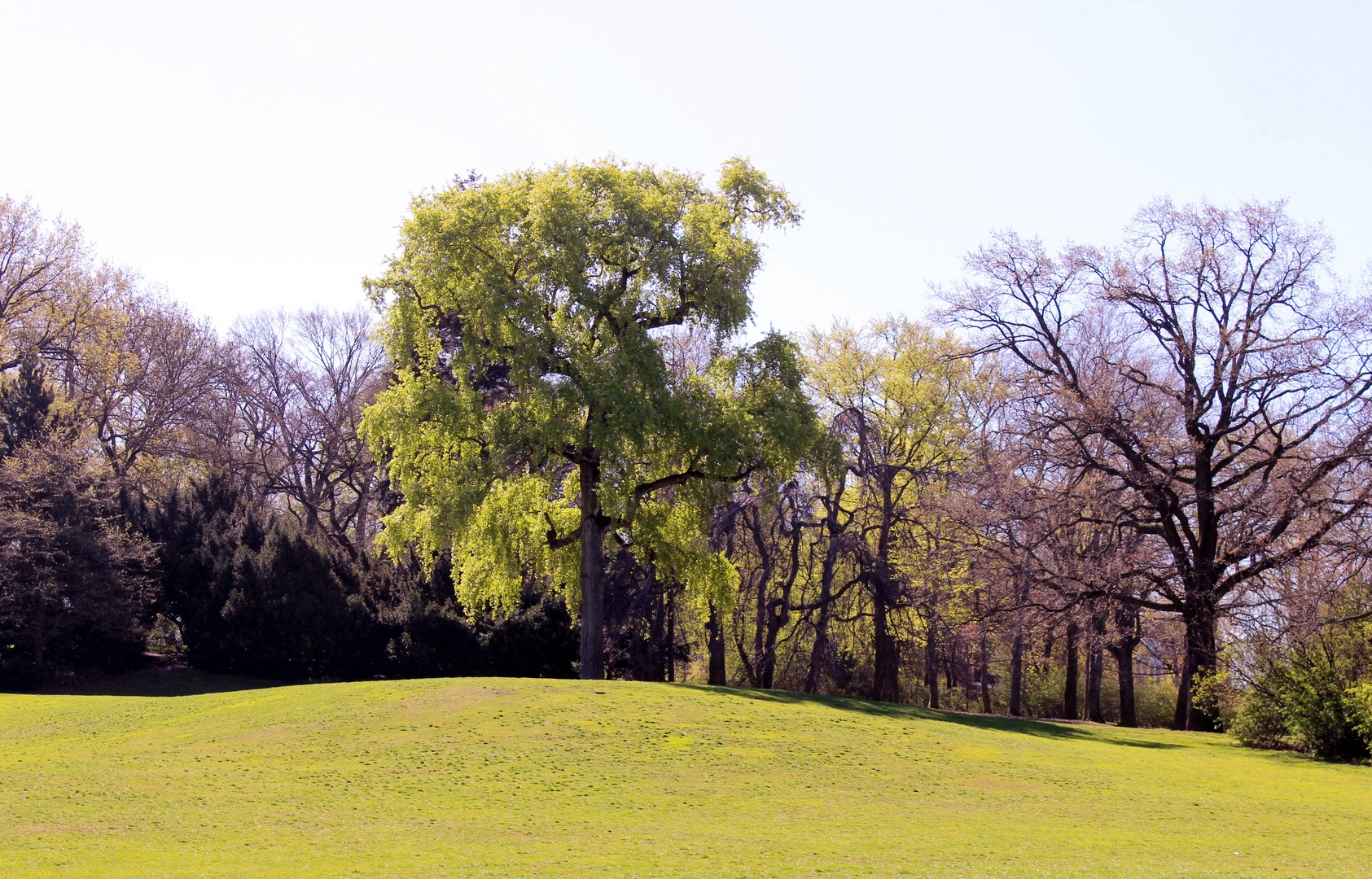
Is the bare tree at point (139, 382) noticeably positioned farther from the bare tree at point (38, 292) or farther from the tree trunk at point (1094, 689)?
the tree trunk at point (1094, 689)

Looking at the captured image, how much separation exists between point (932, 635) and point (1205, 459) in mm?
8690

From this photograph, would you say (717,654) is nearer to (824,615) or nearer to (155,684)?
(824,615)

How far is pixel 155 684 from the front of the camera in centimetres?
3078

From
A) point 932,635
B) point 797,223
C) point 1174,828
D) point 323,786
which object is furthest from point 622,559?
point 1174,828

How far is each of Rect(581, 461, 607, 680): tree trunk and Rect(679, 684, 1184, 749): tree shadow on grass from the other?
3090 mm

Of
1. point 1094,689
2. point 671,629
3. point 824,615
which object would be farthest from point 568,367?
point 1094,689

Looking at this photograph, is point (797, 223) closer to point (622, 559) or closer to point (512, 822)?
point (622, 559)

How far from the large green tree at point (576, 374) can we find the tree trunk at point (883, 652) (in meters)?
5.52

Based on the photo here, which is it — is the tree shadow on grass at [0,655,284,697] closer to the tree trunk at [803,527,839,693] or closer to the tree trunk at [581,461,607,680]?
the tree trunk at [581,461,607,680]

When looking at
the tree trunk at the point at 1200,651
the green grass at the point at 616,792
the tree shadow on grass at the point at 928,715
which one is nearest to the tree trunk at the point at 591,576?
the tree shadow on grass at the point at 928,715

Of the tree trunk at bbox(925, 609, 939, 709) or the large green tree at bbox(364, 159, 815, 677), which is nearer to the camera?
the large green tree at bbox(364, 159, 815, 677)

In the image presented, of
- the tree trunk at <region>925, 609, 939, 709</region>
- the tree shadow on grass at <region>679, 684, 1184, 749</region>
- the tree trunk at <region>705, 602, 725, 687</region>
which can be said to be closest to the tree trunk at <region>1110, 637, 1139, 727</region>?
the tree trunk at <region>925, 609, 939, 709</region>

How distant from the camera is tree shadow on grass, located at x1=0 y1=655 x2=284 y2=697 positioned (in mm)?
29469

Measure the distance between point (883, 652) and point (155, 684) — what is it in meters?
21.8
